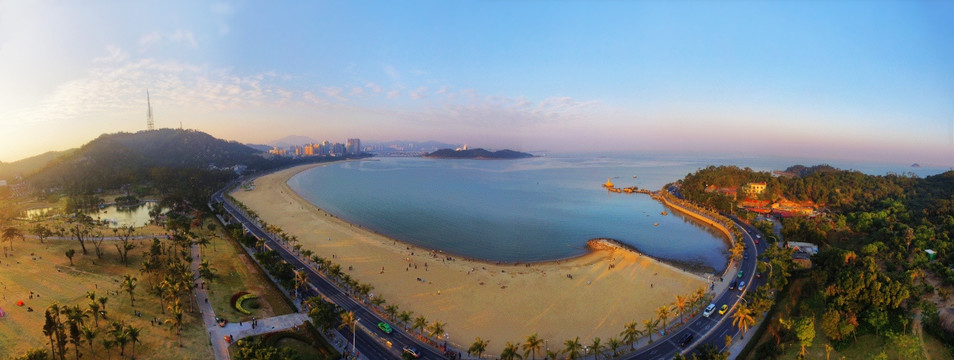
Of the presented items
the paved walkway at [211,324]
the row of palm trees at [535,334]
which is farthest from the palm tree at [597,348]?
the paved walkway at [211,324]

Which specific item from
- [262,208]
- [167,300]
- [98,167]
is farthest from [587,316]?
[98,167]

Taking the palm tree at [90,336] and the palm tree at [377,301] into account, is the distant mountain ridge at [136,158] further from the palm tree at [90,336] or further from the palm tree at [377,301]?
the palm tree at [377,301]

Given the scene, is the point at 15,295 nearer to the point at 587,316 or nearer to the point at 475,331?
the point at 475,331

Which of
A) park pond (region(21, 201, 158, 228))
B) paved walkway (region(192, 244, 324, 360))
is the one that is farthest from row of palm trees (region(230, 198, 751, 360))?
park pond (region(21, 201, 158, 228))

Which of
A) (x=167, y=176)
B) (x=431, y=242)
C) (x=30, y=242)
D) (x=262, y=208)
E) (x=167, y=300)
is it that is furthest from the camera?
(x=167, y=176)

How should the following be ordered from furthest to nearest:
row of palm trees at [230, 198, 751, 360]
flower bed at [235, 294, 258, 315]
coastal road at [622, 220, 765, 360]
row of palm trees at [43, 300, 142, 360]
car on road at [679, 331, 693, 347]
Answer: flower bed at [235, 294, 258, 315], car on road at [679, 331, 693, 347], coastal road at [622, 220, 765, 360], row of palm trees at [230, 198, 751, 360], row of palm trees at [43, 300, 142, 360]

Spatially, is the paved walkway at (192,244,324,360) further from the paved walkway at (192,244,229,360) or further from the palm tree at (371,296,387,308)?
the palm tree at (371,296,387,308)
